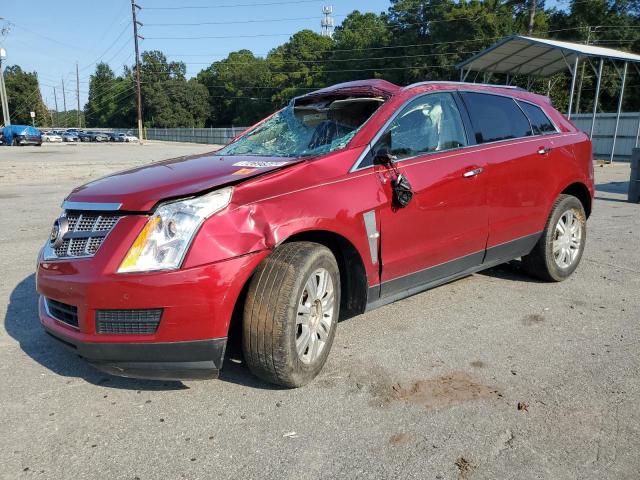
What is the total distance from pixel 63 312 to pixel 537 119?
4328 millimetres

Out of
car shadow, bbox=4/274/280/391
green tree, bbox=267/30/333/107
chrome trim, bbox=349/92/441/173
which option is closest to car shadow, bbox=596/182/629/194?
chrome trim, bbox=349/92/441/173

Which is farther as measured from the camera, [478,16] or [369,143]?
[478,16]

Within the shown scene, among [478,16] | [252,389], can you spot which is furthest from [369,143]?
[478,16]

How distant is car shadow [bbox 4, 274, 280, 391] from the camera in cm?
314

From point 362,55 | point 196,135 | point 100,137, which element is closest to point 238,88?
point 196,135

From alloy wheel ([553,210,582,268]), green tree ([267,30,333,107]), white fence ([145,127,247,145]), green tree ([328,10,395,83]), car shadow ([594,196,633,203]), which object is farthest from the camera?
green tree ([267,30,333,107])

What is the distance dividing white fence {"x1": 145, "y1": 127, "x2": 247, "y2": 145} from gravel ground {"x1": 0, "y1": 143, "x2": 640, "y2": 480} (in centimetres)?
4914

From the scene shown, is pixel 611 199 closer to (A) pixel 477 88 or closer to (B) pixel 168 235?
(A) pixel 477 88

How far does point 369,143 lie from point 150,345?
6.08 ft

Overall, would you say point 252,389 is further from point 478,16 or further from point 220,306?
point 478,16

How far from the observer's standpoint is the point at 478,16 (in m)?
49.1

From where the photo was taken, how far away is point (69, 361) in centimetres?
348

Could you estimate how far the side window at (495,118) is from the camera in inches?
Result: 170

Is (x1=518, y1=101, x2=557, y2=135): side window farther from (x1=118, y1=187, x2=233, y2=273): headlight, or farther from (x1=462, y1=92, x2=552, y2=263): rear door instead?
(x1=118, y1=187, x2=233, y2=273): headlight
